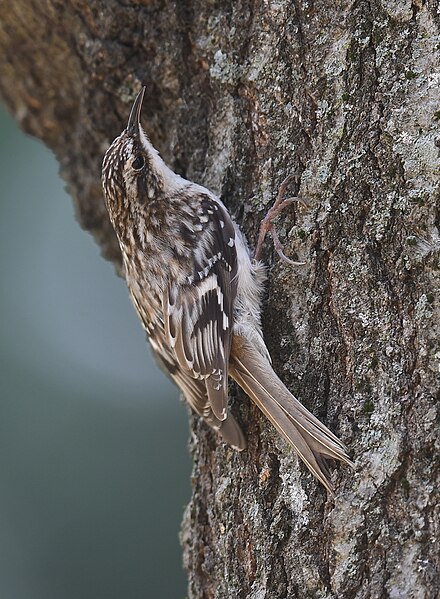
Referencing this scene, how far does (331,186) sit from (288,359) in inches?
16.9

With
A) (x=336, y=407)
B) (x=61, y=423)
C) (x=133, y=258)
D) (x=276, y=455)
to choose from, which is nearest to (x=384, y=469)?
(x=336, y=407)

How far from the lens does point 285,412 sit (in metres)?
2.07

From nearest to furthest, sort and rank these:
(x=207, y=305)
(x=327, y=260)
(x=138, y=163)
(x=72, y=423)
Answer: (x=327, y=260), (x=207, y=305), (x=138, y=163), (x=72, y=423)

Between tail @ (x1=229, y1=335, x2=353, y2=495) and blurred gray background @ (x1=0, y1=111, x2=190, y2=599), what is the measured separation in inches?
85.7

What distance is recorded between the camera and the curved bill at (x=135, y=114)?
246 cm

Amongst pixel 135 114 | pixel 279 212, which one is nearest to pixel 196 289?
pixel 279 212

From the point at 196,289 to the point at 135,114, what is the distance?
0.53 m

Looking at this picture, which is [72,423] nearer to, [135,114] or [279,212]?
[135,114]

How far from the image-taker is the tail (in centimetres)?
194

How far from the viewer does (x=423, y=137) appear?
1949 mm

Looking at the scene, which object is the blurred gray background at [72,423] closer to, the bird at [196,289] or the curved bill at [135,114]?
the bird at [196,289]

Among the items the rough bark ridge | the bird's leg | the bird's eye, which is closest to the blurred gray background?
the bird's eye

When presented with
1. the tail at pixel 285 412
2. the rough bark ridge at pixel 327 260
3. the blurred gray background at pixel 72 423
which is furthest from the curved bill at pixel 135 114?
the blurred gray background at pixel 72 423

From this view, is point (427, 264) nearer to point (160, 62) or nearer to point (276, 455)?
point (276, 455)
